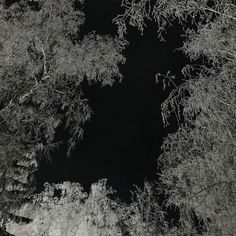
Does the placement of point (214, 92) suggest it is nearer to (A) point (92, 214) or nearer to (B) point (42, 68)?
(B) point (42, 68)

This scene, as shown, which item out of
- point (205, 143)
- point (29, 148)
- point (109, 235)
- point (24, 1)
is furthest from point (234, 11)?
point (109, 235)

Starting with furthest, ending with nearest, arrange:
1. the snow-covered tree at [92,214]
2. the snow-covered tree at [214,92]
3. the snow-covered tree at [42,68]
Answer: the snow-covered tree at [92,214] < the snow-covered tree at [42,68] < the snow-covered tree at [214,92]

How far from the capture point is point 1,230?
10.6 metres

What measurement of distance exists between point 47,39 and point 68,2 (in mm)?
1559

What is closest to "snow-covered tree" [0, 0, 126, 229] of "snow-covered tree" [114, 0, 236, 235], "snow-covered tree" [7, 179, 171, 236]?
"snow-covered tree" [114, 0, 236, 235]

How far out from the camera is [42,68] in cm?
1281

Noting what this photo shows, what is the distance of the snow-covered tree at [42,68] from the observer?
11781 millimetres

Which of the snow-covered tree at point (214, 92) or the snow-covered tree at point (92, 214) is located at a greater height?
the snow-covered tree at point (92, 214)

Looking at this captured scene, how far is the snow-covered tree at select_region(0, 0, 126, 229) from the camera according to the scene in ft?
38.7

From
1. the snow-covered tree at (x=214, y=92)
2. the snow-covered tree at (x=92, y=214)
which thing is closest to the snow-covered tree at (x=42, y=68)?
the snow-covered tree at (x=214, y=92)

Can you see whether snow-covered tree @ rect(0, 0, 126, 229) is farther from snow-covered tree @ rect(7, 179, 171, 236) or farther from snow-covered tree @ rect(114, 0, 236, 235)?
snow-covered tree @ rect(7, 179, 171, 236)

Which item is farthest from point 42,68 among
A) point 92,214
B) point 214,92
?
point 92,214

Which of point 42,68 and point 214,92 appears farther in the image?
point 42,68

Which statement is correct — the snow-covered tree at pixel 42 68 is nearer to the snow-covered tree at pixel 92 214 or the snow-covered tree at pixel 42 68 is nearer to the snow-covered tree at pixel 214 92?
the snow-covered tree at pixel 214 92
